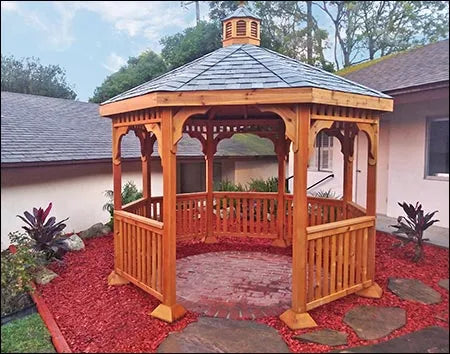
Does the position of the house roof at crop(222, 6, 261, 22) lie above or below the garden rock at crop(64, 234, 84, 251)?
above

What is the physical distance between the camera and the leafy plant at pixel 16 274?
356cm

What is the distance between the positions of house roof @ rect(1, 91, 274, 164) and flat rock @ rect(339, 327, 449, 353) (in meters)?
4.42

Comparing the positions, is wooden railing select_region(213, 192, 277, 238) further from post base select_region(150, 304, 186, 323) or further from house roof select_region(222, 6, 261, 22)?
house roof select_region(222, 6, 261, 22)

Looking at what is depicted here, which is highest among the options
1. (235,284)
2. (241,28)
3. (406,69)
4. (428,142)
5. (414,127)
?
(241,28)

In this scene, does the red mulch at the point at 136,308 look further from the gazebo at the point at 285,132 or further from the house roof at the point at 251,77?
the house roof at the point at 251,77

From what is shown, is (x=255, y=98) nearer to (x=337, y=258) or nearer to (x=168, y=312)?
(x=337, y=258)

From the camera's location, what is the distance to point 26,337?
305 cm

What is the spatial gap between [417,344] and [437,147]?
1544 millimetres

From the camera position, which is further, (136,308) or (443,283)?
(136,308)

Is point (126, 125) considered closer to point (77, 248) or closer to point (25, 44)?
point (25, 44)

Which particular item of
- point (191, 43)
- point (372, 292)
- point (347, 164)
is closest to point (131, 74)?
point (191, 43)

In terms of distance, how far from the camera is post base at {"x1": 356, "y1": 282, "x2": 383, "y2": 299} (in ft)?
12.9

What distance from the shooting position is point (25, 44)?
3.65 meters

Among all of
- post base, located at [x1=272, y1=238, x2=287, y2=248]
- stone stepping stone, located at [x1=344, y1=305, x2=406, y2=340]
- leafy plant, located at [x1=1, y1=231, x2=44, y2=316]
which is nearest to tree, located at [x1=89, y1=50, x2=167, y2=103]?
leafy plant, located at [x1=1, y1=231, x2=44, y2=316]
